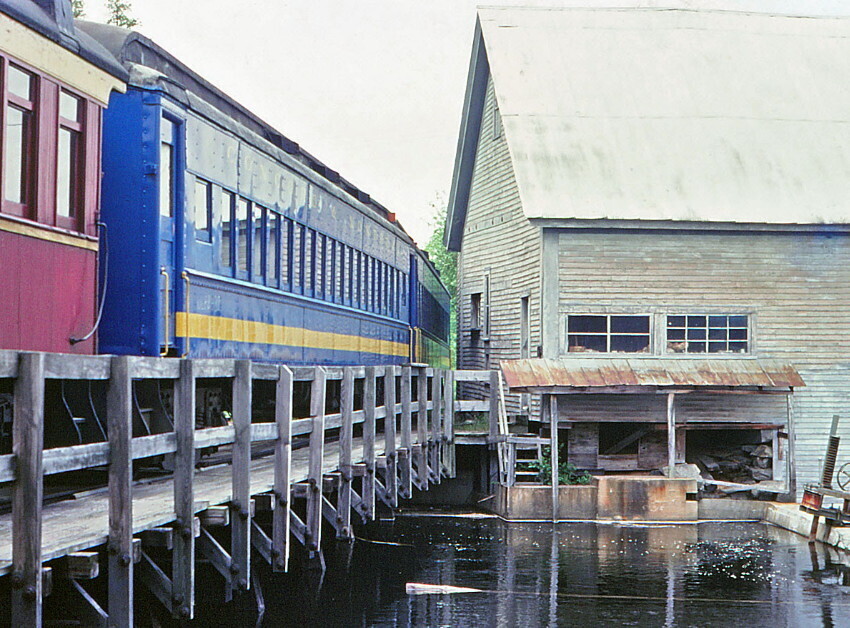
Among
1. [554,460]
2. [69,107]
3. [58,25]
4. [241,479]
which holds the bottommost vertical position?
[554,460]

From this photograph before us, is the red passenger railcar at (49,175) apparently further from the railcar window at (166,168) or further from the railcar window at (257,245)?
the railcar window at (257,245)

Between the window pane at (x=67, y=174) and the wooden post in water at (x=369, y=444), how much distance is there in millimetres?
5487

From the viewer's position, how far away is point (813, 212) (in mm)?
24906

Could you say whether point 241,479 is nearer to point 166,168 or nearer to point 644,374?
point 166,168

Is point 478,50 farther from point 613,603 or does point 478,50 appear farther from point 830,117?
point 613,603

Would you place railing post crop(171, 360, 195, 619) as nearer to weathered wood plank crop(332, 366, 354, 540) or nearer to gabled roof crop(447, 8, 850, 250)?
weathered wood plank crop(332, 366, 354, 540)

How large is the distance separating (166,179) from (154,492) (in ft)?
10.3

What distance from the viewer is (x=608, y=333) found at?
24.7m

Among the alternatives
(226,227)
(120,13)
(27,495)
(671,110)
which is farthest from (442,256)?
(27,495)

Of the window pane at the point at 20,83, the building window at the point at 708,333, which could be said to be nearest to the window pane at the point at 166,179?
the window pane at the point at 20,83

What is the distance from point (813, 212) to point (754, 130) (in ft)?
9.03

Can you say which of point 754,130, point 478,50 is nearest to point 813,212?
point 754,130

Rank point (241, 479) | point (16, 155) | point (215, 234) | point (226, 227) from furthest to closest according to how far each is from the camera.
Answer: point (226, 227), point (215, 234), point (241, 479), point (16, 155)

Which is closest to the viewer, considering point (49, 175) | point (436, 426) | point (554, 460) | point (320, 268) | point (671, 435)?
point (49, 175)
